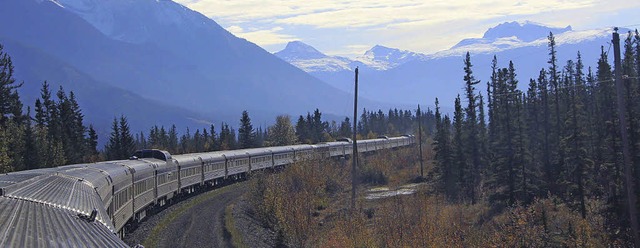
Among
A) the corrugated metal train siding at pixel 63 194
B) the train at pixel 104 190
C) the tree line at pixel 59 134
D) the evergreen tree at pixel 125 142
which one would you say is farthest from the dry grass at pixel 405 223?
the evergreen tree at pixel 125 142

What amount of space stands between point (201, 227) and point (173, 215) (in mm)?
5202

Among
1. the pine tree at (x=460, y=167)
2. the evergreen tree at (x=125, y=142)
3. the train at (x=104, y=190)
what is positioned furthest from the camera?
the evergreen tree at (x=125, y=142)

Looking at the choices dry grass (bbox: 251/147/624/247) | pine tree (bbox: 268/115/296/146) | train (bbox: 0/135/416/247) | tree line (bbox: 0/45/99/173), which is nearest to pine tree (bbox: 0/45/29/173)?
tree line (bbox: 0/45/99/173)

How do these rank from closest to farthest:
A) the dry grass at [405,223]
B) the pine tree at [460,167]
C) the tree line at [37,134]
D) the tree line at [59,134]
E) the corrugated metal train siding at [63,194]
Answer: the corrugated metal train siding at [63,194], the dry grass at [405,223], the tree line at [37,134], the pine tree at [460,167], the tree line at [59,134]

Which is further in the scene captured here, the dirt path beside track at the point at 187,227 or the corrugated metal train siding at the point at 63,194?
the dirt path beside track at the point at 187,227

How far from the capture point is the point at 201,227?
95.3 ft

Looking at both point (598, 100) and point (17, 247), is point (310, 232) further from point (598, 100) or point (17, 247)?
point (598, 100)

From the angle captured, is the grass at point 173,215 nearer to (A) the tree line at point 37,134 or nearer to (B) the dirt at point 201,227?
(B) the dirt at point 201,227

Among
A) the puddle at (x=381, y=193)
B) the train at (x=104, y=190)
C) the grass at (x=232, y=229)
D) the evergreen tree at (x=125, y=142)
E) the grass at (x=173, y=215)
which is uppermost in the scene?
the evergreen tree at (x=125, y=142)

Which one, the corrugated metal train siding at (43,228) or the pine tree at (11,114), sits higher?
the pine tree at (11,114)

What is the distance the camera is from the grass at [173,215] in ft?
84.2

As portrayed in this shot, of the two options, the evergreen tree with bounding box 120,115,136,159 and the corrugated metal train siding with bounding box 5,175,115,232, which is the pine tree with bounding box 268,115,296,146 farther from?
the corrugated metal train siding with bounding box 5,175,115,232

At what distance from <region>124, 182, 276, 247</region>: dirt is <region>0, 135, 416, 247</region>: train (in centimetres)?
84

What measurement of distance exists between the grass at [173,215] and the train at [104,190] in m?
1.02
